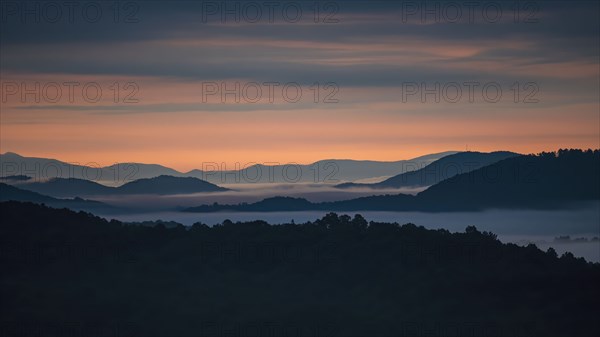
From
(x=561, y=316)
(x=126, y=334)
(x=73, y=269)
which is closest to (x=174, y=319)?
(x=126, y=334)

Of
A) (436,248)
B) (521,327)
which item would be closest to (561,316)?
(521,327)

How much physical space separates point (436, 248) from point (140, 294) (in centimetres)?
5637

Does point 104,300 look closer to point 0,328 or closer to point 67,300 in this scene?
point 67,300

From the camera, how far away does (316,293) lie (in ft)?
633

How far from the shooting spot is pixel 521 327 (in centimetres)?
17238

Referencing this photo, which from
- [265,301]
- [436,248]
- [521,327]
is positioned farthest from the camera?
[436,248]

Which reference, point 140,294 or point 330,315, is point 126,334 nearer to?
point 140,294

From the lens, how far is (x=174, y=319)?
17950 cm

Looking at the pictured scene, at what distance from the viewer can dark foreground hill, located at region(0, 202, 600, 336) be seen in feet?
577

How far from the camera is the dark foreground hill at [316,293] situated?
577 feet

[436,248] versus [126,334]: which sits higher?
[436,248]

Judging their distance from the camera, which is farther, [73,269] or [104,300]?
[73,269]

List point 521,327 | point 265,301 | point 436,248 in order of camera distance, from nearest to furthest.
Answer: point 521,327 → point 265,301 → point 436,248

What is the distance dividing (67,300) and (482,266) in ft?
246
